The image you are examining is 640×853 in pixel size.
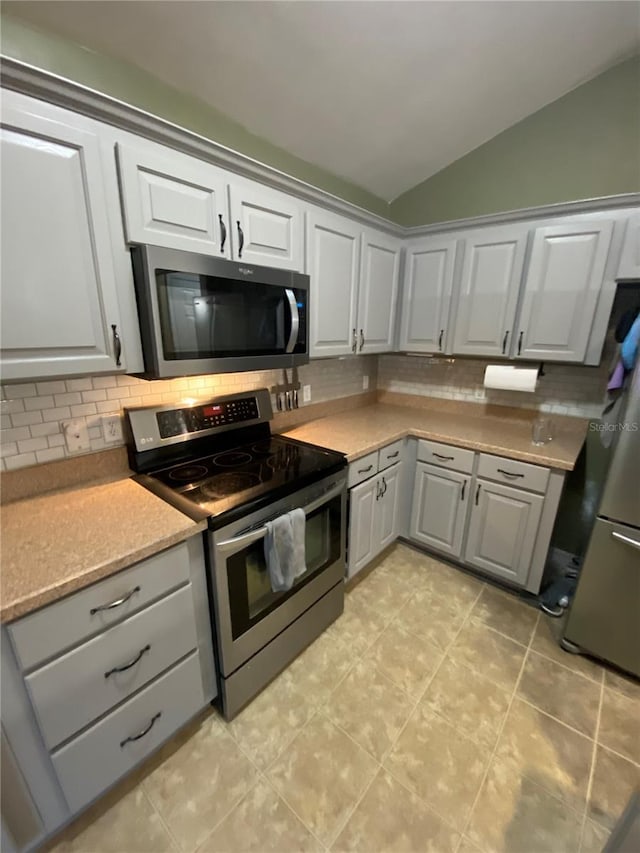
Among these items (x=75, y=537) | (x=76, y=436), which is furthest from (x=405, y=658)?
(x=76, y=436)

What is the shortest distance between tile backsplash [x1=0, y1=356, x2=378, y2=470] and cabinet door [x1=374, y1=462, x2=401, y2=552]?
107 centimetres

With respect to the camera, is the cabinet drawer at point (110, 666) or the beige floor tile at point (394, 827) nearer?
the cabinet drawer at point (110, 666)

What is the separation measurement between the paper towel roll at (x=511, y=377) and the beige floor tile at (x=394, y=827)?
1.99m

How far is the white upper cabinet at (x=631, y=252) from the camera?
1.67 meters

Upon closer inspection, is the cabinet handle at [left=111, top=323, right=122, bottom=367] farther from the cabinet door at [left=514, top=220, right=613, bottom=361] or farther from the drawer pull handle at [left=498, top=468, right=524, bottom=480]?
Answer: the cabinet door at [left=514, top=220, right=613, bottom=361]

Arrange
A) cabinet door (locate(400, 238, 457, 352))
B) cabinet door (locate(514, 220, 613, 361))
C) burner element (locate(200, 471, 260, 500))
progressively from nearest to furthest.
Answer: burner element (locate(200, 471, 260, 500)) < cabinet door (locate(514, 220, 613, 361)) < cabinet door (locate(400, 238, 457, 352))

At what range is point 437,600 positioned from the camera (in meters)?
2.10

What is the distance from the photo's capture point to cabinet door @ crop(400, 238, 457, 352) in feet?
7.36

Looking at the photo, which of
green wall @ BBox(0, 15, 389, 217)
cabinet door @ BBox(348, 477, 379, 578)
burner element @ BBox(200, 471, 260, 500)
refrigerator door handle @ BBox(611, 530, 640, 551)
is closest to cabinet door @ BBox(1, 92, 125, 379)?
green wall @ BBox(0, 15, 389, 217)

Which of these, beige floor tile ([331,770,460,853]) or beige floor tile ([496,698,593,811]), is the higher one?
beige floor tile ([496,698,593,811])

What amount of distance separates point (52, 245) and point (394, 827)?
2.11m

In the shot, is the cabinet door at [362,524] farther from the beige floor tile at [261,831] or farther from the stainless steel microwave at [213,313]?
the beige floor tile at [261,831]

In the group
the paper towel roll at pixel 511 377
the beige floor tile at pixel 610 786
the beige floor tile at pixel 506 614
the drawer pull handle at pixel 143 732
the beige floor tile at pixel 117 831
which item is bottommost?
the beige floor tile at pixel 117 831

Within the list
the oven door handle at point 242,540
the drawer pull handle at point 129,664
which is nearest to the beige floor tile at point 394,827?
the drawer pull handle at point 129,664
